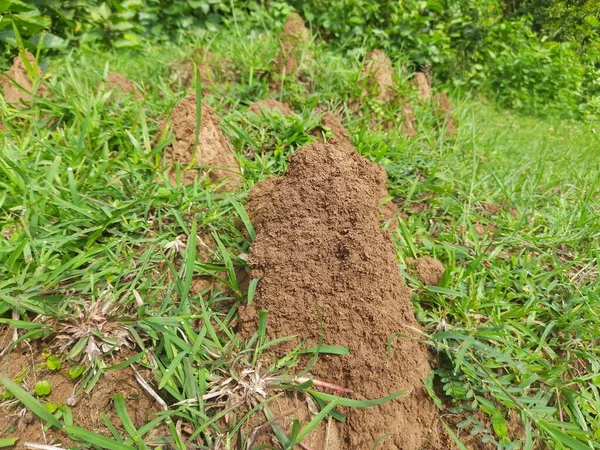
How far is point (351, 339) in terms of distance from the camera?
5.07ft

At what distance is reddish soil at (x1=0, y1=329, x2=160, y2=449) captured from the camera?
1.42 m

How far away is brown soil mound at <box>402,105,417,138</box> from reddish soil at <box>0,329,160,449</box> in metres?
2.22

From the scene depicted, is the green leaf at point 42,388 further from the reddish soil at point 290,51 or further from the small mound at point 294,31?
the small mound at point 294,31

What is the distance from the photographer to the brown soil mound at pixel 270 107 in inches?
103

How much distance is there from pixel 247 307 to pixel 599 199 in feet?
7.42

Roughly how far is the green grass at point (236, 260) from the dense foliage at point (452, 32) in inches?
60.4

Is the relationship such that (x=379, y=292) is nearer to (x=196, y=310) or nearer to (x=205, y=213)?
(x=196, y=310)

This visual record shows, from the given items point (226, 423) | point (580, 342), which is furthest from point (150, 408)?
point (580, 342)

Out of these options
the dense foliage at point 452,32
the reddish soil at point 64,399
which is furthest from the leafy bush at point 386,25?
the reddish soil at point 64,399

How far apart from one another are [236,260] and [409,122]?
70.8 inches

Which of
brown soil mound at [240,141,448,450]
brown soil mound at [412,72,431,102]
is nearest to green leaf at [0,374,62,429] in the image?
brown soil mound at [240,141,448,450]

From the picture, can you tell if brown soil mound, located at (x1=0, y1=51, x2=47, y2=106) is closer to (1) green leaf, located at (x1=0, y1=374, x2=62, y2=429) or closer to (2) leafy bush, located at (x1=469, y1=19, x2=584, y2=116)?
(1) green leaf, located at (x1=0, y1=374, x2=62, y2=429)

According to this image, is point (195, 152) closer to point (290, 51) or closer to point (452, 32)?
point (290, 51)

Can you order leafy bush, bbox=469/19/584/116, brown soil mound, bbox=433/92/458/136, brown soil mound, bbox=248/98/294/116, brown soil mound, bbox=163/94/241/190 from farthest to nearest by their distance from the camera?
leafy bush, bbox=469/19/584/116, brown soil mound, bbox=433/92/458/136, brown soil mound, bbox=248/98/294/116, brown soil mound, bbox=163/94/241/190
